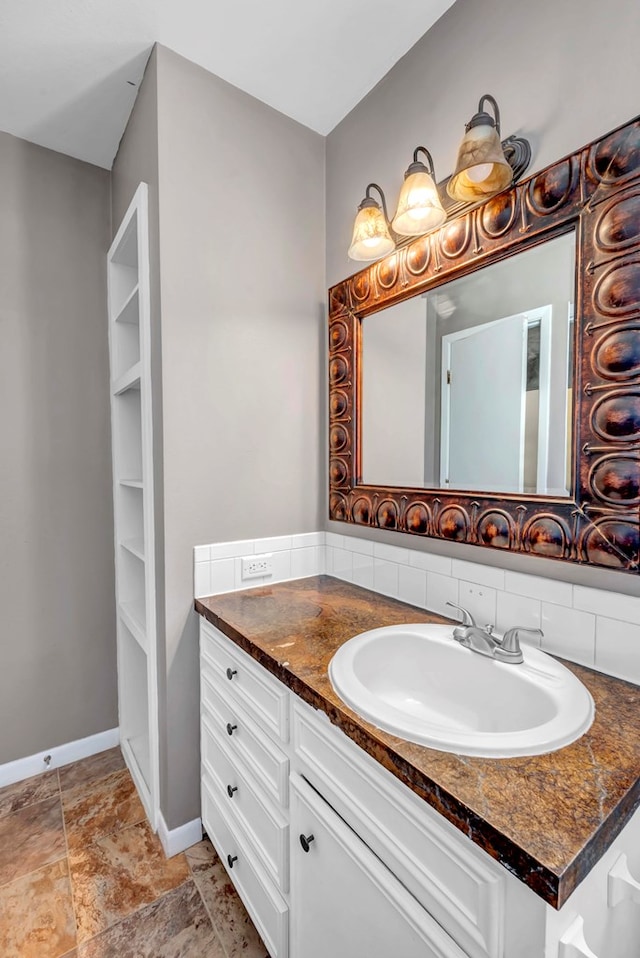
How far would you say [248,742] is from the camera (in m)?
1.14

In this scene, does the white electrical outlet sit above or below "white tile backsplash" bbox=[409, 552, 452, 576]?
below

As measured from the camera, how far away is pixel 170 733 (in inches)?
55.8

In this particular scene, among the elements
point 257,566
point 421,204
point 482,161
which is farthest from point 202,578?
point 482,161

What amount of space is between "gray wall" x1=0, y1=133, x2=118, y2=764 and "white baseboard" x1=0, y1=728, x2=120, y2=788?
3 centimetres

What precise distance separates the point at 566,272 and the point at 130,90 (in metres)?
1.60

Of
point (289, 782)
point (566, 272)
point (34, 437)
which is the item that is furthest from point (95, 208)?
point (289, 782)

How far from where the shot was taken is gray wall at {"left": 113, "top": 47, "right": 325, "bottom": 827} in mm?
1368

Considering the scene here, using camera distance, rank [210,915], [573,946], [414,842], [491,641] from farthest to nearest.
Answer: [210,915] < [491,641] < [414,842] < [573,946]

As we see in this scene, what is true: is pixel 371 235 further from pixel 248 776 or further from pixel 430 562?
pixel 248 776

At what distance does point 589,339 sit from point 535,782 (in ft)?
2.77

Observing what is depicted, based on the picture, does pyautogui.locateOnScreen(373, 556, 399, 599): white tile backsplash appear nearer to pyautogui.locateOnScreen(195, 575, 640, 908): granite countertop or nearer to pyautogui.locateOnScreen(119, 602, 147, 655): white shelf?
pyautogui.locateOnScreen(195, 575, 640, 908): granite countertop

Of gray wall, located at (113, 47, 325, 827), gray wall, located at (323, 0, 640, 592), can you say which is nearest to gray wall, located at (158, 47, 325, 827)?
gray wall, located at (113, 47, 325, 827)

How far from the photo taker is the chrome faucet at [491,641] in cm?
96

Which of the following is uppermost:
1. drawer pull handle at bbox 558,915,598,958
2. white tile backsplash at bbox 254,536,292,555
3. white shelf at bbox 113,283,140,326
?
white shelf at bbox 113,283,140,326
